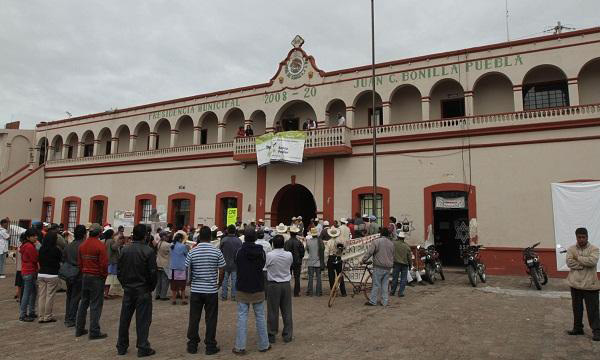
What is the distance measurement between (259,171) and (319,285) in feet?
36.6

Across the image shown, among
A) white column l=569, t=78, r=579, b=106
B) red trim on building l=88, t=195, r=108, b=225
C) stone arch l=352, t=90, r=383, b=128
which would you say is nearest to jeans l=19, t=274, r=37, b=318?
stone arch l=352, t=90, r=383, b=128

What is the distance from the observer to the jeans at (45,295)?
892cm

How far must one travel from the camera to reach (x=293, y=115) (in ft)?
76.6

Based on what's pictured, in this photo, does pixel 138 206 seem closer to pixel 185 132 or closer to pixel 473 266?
pixel 185 132

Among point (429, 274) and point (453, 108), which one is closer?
point (429, 274)

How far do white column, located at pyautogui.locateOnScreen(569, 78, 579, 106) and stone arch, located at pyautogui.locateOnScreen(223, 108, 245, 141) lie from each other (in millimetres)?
15991

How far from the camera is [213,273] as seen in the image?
709cm

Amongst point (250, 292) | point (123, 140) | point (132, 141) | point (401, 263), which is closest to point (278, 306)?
point (250, 292)

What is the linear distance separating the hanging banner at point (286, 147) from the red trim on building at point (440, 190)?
591 cm

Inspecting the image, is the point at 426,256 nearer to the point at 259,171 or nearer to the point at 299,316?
the point at 299,316

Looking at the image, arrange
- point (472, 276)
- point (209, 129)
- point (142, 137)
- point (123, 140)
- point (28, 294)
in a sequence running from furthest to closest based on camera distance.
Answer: point (123, 140), point (142, 137), point (209, 129), point (472, 276), point (28, 294)

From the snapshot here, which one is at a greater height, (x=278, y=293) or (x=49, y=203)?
(x=49, y=203)

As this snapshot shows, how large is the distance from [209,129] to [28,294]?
59.3ft

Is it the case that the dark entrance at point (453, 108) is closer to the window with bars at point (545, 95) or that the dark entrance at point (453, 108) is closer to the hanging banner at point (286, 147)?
the window with bars at point (545, 95)
